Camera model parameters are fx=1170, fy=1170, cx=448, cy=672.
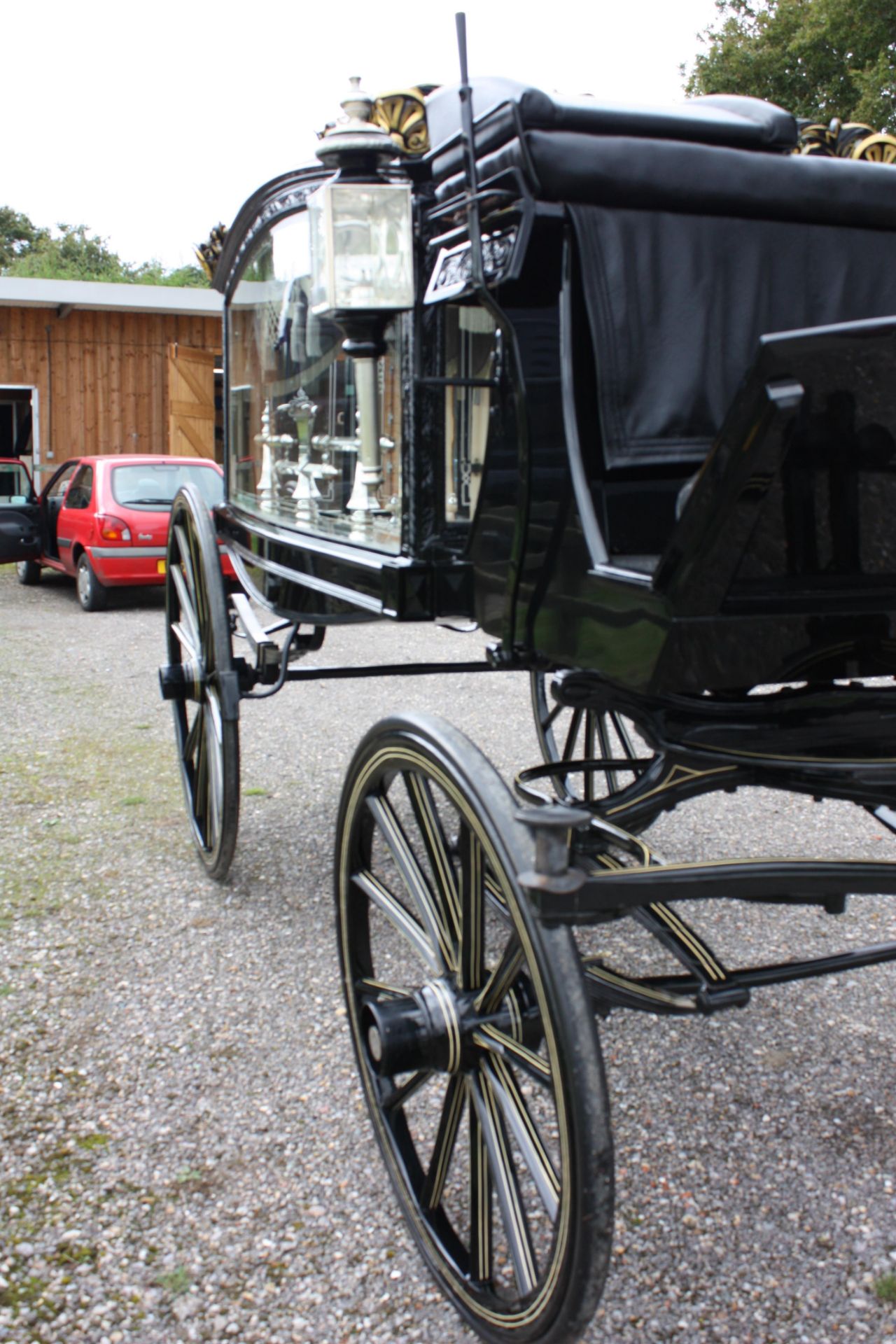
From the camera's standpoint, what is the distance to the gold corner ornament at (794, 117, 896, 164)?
250 centimetres

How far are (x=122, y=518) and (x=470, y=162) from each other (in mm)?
8604

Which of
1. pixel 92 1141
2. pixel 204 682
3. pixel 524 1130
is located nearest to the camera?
pixel 524 1130

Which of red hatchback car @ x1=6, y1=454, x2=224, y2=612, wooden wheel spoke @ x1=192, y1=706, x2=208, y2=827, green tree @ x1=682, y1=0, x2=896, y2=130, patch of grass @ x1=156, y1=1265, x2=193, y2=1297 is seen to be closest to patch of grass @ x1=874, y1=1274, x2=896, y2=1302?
patch of grass @ x1=156, y1=1265, x2=193, y2=1297

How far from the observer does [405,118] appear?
245 centimetres

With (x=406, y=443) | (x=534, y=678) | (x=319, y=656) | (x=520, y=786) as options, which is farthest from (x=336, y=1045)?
(x=319, y=656)

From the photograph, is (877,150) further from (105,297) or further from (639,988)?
(105,297)

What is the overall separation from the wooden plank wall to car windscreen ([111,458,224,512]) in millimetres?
6146

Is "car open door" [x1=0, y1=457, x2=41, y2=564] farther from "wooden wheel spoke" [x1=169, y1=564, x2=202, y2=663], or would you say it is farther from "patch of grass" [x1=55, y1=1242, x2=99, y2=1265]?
"patch of grass" [x1=55, y1=1242, x2=99, y2=1265]

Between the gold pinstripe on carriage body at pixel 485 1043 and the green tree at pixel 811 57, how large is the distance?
717 inches

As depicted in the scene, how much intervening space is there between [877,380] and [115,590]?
10316 millimetres

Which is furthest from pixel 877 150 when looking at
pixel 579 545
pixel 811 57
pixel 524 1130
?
pixel 811 57

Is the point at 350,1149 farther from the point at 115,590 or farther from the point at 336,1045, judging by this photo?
the point at 115,590

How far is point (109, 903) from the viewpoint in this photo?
3.54 metres

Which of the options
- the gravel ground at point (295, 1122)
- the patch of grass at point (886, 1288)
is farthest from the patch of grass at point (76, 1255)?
the patch of grass at point (886, 1288)
